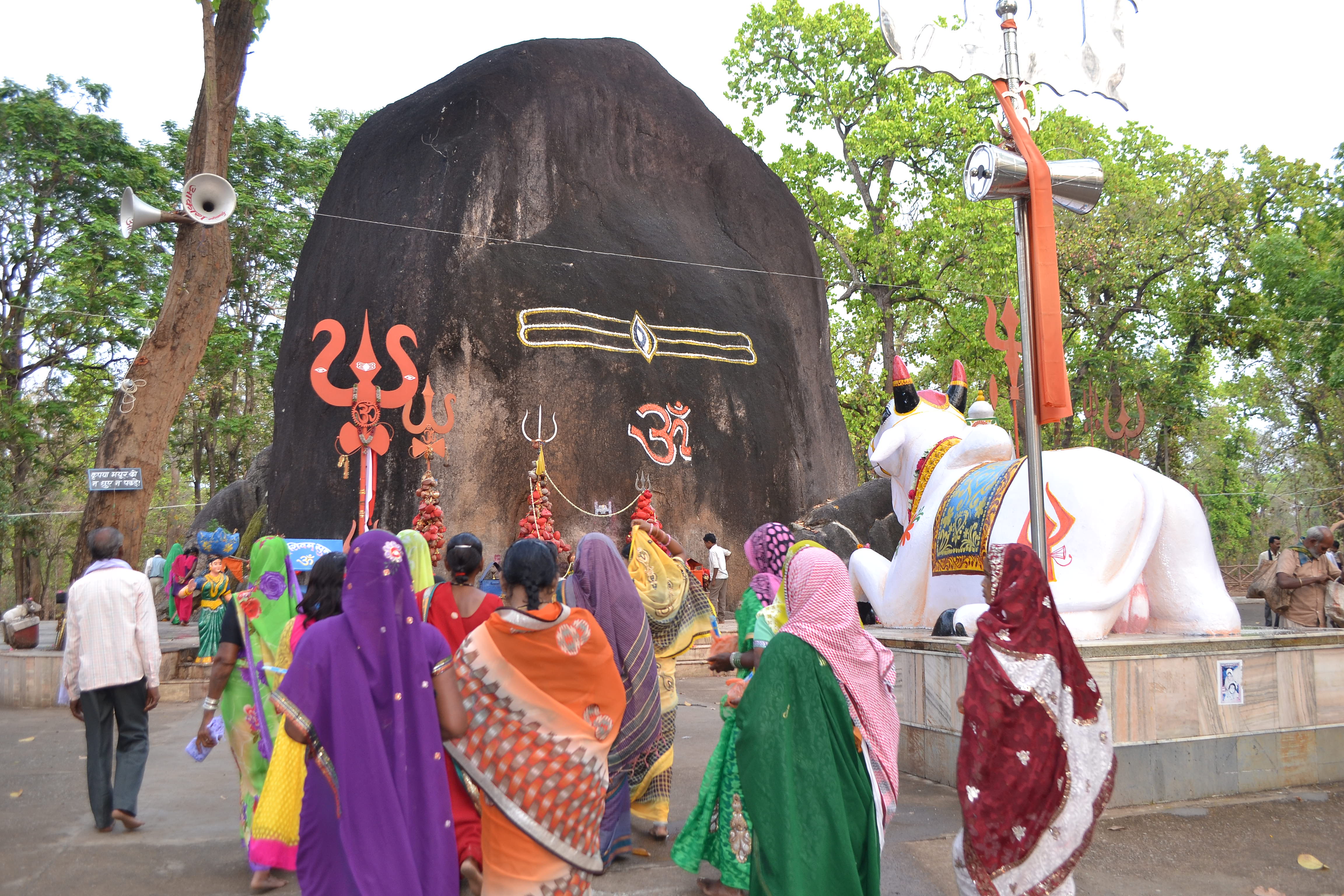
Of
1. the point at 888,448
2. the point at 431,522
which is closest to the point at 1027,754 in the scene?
the point at 888,448

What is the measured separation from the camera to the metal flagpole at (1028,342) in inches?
160

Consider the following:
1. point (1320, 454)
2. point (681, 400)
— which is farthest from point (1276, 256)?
point (1320, 454)

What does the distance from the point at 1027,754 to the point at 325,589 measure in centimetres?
252

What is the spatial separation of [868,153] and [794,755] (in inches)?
762

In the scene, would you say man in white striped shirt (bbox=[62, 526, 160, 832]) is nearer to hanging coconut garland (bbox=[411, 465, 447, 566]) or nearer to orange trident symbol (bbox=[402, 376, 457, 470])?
hanging coconut garland (bbox=[411, 465, 447, 566])

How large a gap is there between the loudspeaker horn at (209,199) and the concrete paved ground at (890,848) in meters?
4.61

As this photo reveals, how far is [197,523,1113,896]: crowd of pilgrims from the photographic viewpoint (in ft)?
9.54

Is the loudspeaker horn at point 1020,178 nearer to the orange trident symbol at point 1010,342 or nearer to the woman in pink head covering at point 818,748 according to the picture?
the orange trident symbol at point 1010,342

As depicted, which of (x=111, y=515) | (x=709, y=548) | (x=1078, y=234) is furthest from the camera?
(x=1078, y=234)

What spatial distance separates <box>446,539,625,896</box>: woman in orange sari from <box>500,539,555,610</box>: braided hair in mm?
82

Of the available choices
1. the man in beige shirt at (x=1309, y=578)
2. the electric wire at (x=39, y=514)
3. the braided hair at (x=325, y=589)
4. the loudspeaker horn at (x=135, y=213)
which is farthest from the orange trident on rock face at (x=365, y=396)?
the electric wire at (x=39, y=514)

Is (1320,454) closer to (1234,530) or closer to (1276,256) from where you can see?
(1234,530)

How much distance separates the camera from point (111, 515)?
31.4ft

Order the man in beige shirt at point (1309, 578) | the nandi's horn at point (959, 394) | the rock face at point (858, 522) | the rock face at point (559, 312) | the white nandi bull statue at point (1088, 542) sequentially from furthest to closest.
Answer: the rock face at point (858, 522) → the rock face at point (559, 312) → the man in beige shirt at point (1309, 578) → the nandi's horn at point (959, 394) → the white nandi bull statue at point (1088, 542)
